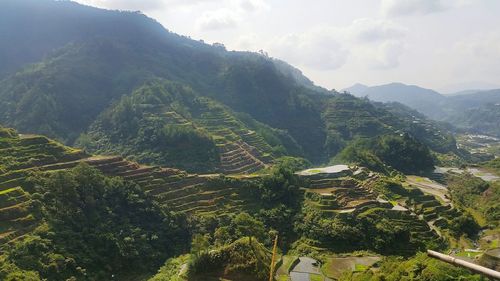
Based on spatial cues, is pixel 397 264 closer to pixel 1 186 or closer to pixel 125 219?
pixel 125 219

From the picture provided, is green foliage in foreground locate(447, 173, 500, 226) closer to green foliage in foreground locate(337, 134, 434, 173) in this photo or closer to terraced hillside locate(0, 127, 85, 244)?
green foliage in foreground locate(337, 134, 434, 173)

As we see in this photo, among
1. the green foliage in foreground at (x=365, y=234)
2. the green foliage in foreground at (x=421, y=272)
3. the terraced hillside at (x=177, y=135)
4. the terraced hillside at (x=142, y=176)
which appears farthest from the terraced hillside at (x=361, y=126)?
the green foliage in foreground at (x=421, y=272)

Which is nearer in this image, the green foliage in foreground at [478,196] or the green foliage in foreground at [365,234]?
the green foliage in foreground at [365,234]

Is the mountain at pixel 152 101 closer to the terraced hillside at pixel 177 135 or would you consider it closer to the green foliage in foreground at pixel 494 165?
the terraced hillside at pixel 177 135

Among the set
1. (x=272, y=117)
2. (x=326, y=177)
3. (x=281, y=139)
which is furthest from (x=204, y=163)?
(x=272, y=117)

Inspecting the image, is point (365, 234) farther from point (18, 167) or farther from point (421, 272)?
point (18, 167)

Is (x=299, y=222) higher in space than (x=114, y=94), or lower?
lower
